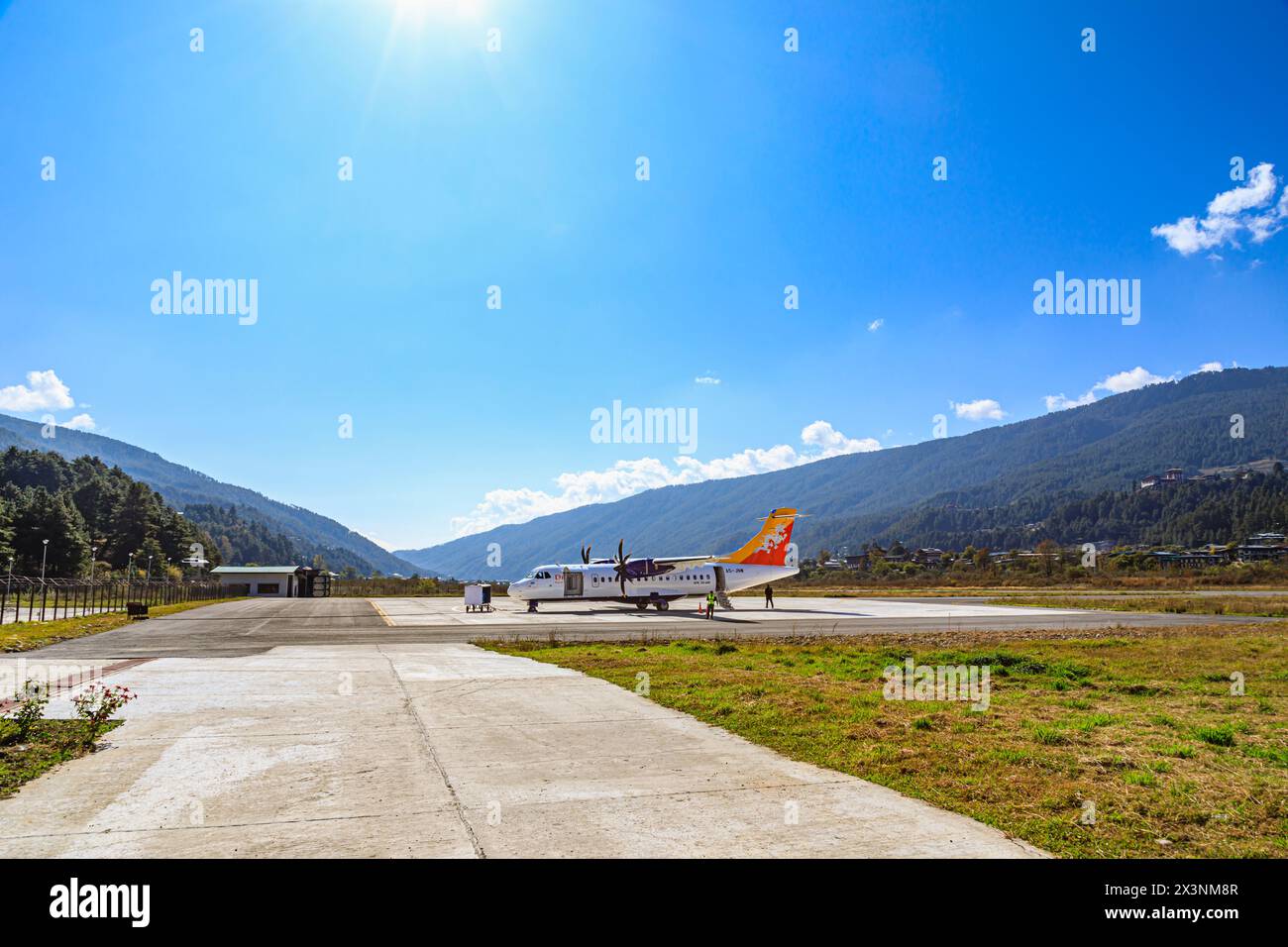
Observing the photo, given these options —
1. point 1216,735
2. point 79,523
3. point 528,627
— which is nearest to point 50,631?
point 528,627

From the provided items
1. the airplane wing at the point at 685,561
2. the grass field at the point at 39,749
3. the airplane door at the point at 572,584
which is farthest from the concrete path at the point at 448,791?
the airplane wing at the point at 685,561

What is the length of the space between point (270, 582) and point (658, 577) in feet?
256

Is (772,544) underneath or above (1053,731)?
above

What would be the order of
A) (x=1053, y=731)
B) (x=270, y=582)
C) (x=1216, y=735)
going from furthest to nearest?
(x=270, y=582) → (x=1053, y=731) → (x=1216, y=735)

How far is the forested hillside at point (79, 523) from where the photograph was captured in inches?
3944

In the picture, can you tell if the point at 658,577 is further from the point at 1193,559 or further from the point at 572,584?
Answer: the point at 1193,559

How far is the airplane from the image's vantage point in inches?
1994

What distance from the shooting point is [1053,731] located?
11.4m

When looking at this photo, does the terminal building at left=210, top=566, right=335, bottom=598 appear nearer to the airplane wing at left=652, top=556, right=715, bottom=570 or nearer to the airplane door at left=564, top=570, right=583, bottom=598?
the airplane door at left=564, top=570, right=583, bottom=598

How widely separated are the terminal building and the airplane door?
6475 centimetres

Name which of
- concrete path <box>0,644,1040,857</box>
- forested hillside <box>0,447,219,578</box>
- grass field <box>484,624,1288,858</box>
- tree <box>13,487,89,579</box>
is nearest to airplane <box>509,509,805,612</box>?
grass field <box>484,624,1288,858</box>
